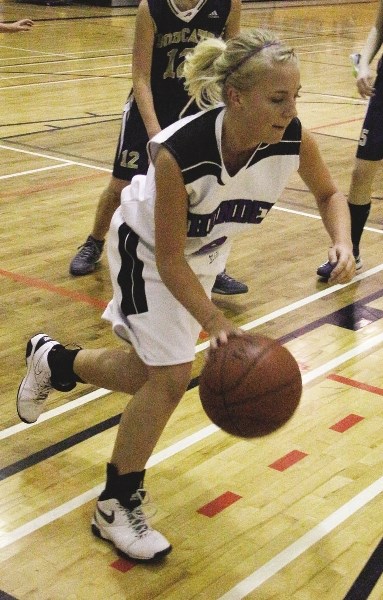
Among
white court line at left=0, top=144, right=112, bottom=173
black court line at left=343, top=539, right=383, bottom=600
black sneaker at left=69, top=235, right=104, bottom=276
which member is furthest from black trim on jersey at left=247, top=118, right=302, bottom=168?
white court line at left=0, top=144, right=112, bottom=173

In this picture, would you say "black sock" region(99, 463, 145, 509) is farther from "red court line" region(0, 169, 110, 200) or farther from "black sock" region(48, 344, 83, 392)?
"red court line" region(0, 169, 110, 200)

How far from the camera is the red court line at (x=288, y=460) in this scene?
122 inches

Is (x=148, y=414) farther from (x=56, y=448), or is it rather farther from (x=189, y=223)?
(x=56, y=448)

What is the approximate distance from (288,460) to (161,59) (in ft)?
6.03

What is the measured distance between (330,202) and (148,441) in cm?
85

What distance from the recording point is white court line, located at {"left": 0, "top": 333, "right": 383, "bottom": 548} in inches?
106

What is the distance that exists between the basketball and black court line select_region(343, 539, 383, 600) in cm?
44

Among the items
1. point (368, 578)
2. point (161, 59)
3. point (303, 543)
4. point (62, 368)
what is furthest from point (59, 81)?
point (368, 578)

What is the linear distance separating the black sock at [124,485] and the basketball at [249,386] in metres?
0.30

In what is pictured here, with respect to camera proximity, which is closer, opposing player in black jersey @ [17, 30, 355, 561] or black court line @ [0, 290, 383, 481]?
opposing player in black jersey @ [17, 30, 355, 561]

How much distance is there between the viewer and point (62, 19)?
15578 mm

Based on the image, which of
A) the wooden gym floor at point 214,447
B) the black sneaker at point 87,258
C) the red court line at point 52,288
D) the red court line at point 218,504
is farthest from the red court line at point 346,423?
the black sneaker at point 87,258

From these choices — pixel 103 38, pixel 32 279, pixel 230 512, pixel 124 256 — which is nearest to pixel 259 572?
pixel 230 512

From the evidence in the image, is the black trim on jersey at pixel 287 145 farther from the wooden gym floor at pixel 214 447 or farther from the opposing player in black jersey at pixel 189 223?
the wooden gym floor at pixel 214 447
